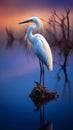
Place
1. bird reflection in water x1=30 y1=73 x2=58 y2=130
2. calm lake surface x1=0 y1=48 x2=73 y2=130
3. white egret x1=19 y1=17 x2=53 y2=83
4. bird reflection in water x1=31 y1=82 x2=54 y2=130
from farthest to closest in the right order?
1. white egret x1=19 y1=17 x2=53 y2=83
2. bird reflection in water x1=30 y1=73 x2=58 y2=130
3. calm lake surface x1=0 y1=48 x2=73 y2=130
4. bird reflection in water x1=31 y1=82 x2=54 y2=130

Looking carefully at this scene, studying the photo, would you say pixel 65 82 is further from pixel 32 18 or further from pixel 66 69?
pixel 32 18

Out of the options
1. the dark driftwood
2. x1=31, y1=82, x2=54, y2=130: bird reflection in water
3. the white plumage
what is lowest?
x1=31, y1=82, x2=54, y2=130: bird reflection in water

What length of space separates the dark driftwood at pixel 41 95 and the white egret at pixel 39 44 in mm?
230

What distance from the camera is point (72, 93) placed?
3.48 m

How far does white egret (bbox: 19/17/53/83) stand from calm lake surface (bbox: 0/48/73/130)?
8.0 inches

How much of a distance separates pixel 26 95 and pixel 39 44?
527 millimetres

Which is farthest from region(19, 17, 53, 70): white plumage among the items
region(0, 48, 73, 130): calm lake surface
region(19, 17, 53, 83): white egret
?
region(0, 48, 73, 130): calm lake surface

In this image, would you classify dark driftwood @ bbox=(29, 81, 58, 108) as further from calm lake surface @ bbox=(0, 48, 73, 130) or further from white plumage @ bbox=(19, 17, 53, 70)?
white plumage @ bbox=(19, 17, 53, 70)

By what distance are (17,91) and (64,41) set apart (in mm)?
729

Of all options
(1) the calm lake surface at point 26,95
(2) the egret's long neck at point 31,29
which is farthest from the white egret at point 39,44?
(1) the calm lake surface at point 26,95

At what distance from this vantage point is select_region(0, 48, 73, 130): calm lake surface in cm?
291

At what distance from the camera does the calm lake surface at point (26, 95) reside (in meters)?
2.91

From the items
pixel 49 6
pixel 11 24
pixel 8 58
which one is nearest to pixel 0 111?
pixel 8 58

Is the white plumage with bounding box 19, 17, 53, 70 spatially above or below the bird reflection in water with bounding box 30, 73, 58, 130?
above
